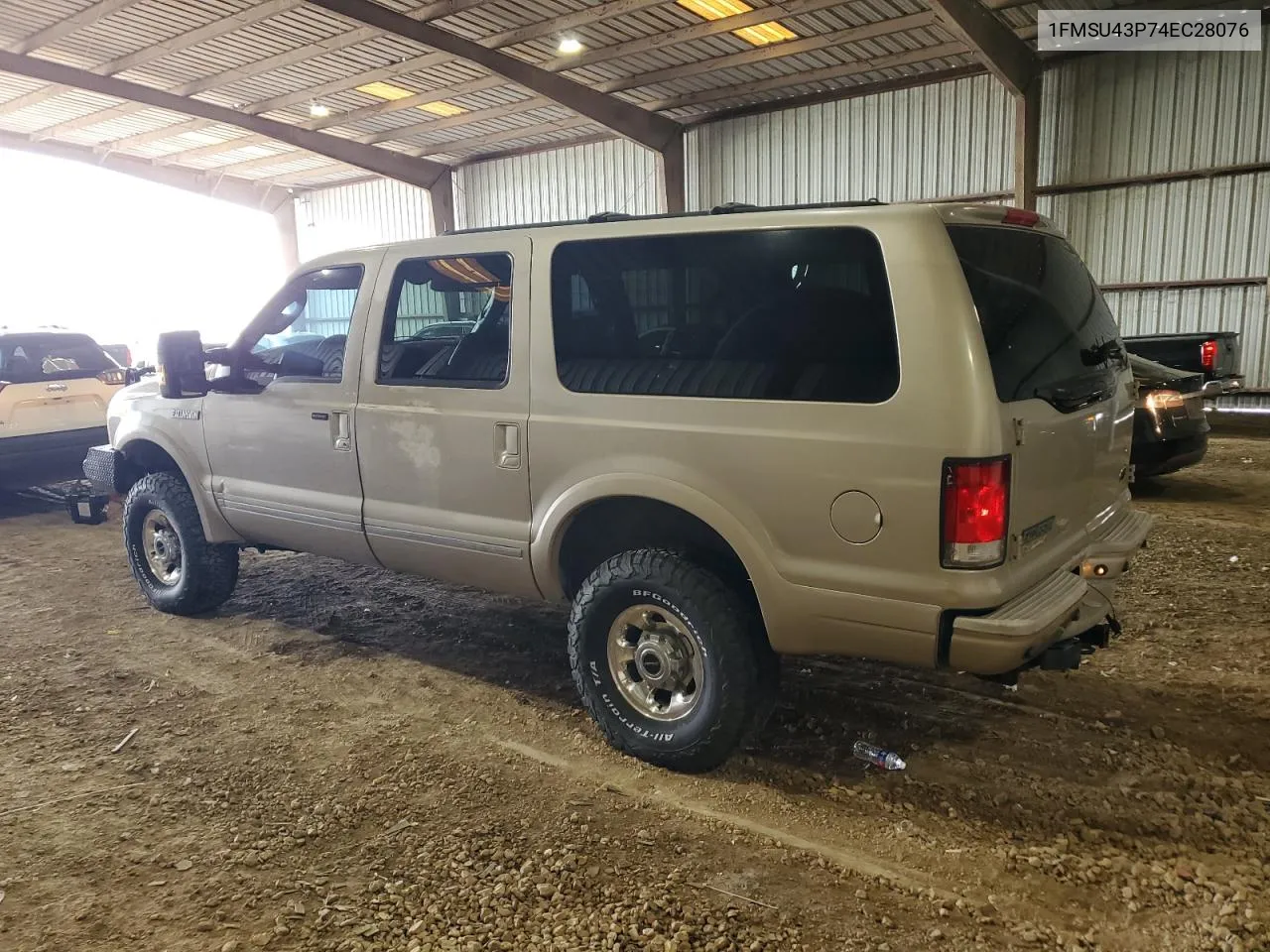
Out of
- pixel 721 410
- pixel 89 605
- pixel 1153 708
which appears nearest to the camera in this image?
pixel 721 410

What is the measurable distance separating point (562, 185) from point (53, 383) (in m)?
13.3

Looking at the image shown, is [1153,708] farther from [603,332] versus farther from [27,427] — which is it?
[27,427]

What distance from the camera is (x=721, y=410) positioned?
3160 mm

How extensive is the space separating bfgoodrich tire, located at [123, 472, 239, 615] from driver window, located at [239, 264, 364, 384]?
3.42ft

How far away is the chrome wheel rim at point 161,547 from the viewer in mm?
5379

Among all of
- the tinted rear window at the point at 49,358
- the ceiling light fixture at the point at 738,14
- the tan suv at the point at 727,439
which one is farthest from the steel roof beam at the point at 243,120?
the tan suv at the point at 727,439

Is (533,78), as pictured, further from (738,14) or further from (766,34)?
(766,34)

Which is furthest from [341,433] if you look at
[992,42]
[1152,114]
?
[1152,114]

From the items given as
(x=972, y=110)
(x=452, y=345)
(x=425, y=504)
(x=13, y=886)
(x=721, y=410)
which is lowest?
(x=13, y=886)

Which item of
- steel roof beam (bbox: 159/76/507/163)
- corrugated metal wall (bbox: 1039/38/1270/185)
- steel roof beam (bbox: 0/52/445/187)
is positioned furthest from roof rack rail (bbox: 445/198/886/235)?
steel roof beam (bbox: 0/52/445/187)

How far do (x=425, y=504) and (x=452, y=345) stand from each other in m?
0.73

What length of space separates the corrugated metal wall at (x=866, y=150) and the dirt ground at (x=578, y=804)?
1169 cm

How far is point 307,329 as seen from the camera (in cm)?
482

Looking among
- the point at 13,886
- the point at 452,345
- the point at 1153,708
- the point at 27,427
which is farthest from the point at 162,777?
the point at 27,427
